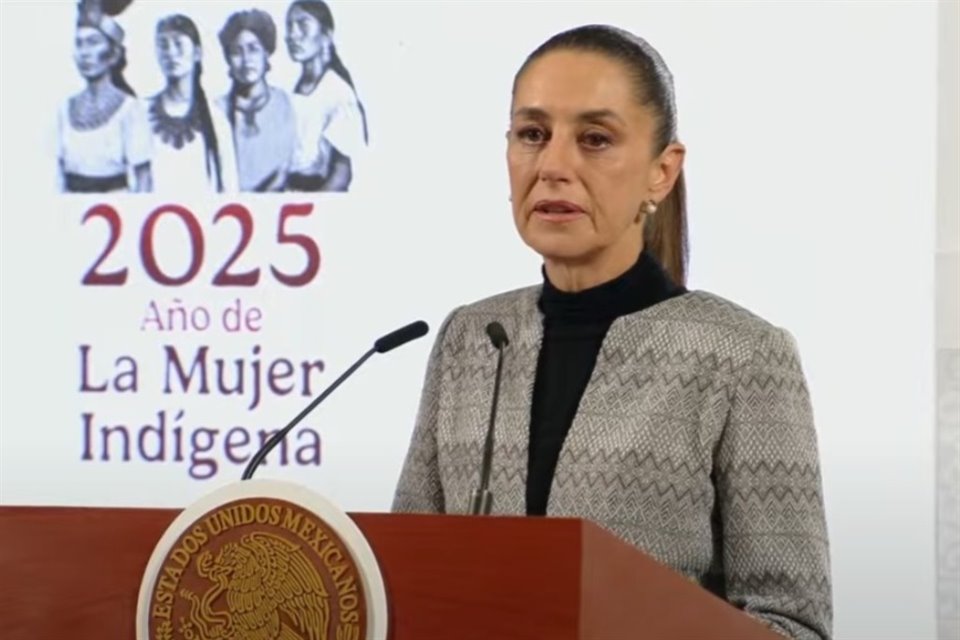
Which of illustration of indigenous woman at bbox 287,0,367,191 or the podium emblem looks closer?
the podium emblem

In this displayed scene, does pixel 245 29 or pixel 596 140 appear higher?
pixel 245 29

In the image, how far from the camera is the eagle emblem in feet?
4.15

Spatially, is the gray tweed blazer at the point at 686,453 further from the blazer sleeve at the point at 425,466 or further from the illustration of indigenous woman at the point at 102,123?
the illustration of indigenous woman at the point at 102,123

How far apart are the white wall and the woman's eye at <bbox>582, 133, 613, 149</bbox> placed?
2.44ft

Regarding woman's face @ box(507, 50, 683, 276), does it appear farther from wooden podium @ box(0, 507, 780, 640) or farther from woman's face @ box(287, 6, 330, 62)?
woman's face @ box(287, 6, 330, 62)

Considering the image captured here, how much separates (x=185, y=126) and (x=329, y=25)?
0.28m

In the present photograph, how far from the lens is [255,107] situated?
109 inches

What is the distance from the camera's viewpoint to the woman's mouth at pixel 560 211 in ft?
6.23

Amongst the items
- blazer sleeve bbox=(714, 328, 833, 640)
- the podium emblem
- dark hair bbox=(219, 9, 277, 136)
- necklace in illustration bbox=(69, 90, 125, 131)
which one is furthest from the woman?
necklace in illustration bbox=(69, 90, 125, 131)

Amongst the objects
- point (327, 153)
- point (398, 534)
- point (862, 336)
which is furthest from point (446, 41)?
point (398, 534)

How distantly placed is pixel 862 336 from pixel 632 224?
2.51 ft

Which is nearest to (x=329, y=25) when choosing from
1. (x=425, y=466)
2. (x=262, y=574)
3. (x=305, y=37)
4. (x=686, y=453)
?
(x=305, y=37)

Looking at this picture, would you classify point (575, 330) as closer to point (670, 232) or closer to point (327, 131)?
point (670, 232)

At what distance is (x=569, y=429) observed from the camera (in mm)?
1887
